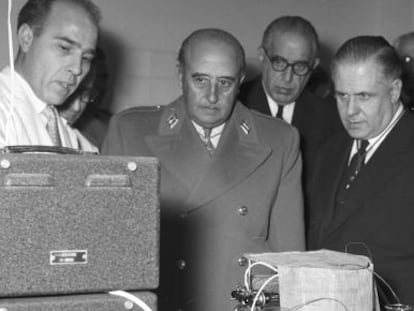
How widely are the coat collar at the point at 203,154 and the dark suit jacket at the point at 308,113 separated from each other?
0.54 meters

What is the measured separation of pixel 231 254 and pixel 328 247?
27cm

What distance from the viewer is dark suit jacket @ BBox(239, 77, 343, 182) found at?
2.44 m

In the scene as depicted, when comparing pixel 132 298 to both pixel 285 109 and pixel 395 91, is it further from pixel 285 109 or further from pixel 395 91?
pixel 285 109

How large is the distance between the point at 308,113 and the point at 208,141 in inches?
25.8

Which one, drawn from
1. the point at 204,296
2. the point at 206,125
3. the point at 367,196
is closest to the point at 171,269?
the point at 204,296

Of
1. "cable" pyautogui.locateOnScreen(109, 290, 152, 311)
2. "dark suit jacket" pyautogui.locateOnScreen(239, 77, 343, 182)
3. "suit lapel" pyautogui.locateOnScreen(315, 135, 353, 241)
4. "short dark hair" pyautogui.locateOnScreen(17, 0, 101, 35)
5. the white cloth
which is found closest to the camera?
"cable" pyautogui.locateOnScreen(109, 290, 152, 311)

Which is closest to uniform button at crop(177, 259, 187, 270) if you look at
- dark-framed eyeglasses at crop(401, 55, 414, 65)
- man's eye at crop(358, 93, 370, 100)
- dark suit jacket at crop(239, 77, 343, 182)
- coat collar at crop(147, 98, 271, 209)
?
coat collar at crop(147, 98, 271, 209)

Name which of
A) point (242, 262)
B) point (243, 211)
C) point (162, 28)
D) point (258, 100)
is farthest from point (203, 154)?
point (162, 28)

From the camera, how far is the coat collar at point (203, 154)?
1824mm

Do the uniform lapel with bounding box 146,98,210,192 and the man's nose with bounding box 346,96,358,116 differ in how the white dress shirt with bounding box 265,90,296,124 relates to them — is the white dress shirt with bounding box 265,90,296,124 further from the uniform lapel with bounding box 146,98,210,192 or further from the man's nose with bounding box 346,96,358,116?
the uniform lapel with bounding box 146,98,210,192

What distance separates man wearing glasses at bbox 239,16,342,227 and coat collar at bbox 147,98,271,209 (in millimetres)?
551

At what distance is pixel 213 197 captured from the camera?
182 cm

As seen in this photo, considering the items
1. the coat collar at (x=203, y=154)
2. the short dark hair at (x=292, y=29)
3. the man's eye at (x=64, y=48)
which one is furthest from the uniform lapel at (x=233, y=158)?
the short dark hair at (x=292, y=29)

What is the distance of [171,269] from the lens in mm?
1768
